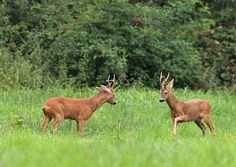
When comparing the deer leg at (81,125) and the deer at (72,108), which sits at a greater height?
the deer at (72,108)

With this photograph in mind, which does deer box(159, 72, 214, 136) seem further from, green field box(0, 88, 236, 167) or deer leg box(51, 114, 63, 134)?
deer leg box(51, 114, 63, 134)

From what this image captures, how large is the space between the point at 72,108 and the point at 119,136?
1.84 metres

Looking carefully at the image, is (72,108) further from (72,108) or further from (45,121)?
(45,121)

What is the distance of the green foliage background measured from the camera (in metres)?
22.2

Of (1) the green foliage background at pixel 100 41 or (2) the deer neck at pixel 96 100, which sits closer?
(2) the deer neck at pixel 96 100

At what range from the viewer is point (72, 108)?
1309cm

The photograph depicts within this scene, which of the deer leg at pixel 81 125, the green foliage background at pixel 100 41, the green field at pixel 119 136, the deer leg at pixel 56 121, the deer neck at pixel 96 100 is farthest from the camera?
the green foliage background at pixel 100 41

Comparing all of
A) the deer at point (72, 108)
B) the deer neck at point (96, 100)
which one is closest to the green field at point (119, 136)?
the deer at point (72, 108)

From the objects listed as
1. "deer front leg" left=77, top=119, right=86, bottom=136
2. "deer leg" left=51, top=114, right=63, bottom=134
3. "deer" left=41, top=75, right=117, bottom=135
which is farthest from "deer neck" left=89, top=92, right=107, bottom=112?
"deer leg" left=51, top=114, right=63, bottom=134

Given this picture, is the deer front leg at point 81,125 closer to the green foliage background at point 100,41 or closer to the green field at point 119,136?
the green field at point 119,136

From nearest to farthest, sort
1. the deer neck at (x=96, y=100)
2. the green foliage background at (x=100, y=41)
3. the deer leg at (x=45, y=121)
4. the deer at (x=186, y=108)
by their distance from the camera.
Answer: the deer leg at (x=45, y=121) < the deer at (x=186, y=108) < the deer neck at (x=96, y=100) < the green foliage background at (x=100, y=41)

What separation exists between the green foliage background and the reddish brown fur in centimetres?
704

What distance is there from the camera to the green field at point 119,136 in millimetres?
7043

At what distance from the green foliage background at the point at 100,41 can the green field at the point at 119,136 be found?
225cm
